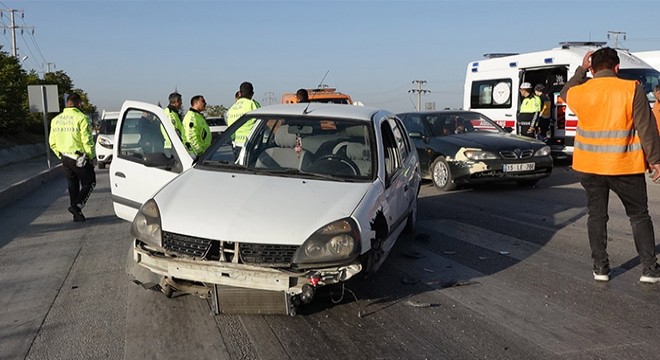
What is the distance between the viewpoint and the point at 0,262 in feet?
21.7

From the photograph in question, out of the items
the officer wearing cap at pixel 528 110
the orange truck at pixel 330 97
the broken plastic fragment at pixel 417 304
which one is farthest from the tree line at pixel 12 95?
the broken plastic fragment at pixel 417 304

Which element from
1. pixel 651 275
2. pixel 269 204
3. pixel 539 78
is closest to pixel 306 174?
pixel 269 204

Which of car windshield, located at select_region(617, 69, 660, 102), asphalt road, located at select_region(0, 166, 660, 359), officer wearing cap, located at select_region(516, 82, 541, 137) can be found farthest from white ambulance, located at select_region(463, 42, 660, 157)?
asphalt road, located at select_region(0, 166, 660, 359)

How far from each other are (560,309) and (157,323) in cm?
307

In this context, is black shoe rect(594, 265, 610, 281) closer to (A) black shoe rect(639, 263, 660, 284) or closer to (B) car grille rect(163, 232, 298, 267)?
(A) black shoe rect(639, 263, 660, 284)

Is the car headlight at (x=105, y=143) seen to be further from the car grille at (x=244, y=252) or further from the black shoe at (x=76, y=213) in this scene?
the car grille at (x=244, y=252)

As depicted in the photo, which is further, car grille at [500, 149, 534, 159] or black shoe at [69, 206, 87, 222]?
car grille at [500, 149, 534, 159]

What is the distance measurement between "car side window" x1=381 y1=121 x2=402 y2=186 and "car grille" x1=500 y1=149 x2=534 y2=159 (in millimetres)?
4781

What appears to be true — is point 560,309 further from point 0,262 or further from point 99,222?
point 99,222

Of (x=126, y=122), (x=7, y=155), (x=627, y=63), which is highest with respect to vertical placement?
(x=627, y=63)

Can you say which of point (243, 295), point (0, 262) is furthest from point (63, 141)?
point (243, 295)

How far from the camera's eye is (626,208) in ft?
17.1

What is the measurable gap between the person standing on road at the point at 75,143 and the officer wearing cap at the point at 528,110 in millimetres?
10565

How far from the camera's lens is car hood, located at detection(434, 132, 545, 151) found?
35.6 feet
